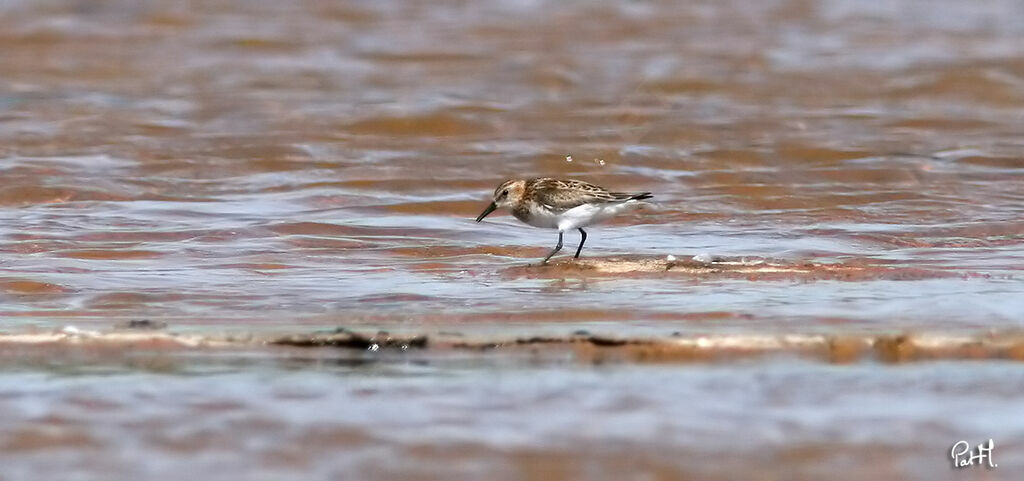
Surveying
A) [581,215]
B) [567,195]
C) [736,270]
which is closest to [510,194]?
[567,195]

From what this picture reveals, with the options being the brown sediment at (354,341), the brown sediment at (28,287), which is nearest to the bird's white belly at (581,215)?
the brown sediment at (28,287)

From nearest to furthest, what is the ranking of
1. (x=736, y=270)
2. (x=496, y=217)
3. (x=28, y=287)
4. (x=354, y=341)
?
(x=354, y=341), (x=28, y=287), (x=736, y=270), (x=496, y=217)

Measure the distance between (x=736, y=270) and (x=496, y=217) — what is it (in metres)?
3.32

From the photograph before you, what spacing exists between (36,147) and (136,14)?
18.3ft

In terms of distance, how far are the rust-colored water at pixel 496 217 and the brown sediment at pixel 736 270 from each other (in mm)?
82

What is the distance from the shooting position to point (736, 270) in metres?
7.29

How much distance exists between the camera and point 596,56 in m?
16.7

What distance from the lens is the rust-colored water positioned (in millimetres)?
4395

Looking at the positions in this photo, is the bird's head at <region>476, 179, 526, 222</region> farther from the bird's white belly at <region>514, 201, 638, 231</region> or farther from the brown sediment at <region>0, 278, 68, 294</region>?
the brown sediment at <region>0, 278, 68, 294</region>

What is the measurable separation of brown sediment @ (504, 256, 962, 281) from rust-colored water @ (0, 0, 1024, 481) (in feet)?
0.27

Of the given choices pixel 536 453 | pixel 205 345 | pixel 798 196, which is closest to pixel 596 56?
pixel 798 196

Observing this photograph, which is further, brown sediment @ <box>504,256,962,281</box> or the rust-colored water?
brown sediment @ <box>504,256,962,281</box>

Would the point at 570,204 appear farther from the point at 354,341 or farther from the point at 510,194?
the point at 354,341

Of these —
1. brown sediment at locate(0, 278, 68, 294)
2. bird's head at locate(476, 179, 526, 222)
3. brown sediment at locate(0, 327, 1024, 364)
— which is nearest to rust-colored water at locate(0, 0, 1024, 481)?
brown sediment at locate(0, 278, 68, 294)
